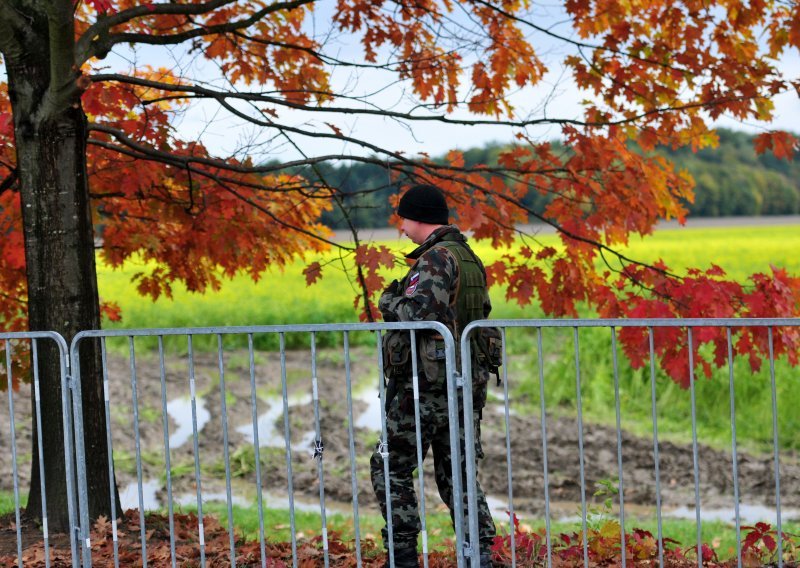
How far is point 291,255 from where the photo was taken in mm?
8461

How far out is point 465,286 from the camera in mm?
4715

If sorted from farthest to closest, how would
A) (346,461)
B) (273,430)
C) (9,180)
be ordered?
(273,430), (346,461), (9,180)

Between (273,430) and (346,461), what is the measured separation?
3012 millimetres

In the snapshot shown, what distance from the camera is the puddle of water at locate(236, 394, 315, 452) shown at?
46.6 ft

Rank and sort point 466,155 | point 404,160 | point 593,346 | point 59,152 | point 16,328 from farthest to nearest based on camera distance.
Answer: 1. point 593,346
2. point 16,328
3. point 466,155
4. point 404,160
5. point 59,152

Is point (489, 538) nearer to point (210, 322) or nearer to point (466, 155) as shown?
point (466, 155)

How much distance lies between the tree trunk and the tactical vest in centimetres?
284

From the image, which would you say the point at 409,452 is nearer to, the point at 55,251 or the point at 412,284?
the point at 412,284

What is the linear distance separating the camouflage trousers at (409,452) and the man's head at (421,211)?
748mm

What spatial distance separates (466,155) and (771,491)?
6506 mm

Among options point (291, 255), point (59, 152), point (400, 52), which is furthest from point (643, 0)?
point (59, 152)

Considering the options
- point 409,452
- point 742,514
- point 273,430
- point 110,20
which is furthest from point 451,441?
point 273,430

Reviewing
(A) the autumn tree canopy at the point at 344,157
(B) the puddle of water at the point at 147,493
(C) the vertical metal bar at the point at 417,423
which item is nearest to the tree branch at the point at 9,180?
(A) the autumn tree canopy at the point at 344,157

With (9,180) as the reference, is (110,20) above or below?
above
